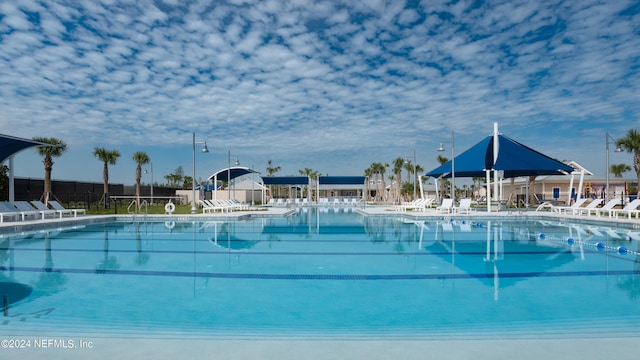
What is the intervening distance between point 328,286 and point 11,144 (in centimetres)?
1510

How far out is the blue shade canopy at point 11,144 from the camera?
13867 mm

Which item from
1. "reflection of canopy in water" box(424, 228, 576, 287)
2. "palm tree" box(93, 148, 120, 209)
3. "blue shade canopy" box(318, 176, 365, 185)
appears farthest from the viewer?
"blue shade canopy" box(318, 176, 365, 185)

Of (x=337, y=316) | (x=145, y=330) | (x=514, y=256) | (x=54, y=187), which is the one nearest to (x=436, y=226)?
(x=514, y=256)

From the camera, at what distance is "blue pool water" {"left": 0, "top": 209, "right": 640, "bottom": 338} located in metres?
3.83

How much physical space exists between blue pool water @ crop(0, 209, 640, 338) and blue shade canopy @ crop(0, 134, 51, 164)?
17.5ft

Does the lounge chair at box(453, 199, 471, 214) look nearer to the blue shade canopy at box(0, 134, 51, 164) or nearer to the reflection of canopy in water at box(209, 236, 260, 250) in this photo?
the reflection of canopy in water at box(209, 236, 260, 250)

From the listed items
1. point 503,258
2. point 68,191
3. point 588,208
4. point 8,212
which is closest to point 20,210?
point 8,212

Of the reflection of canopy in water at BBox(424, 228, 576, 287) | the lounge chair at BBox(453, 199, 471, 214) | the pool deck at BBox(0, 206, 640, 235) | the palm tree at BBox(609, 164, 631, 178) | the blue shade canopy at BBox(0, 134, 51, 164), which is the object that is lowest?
the reflection of canopy in water at BBox(424, 228, 576, 287)

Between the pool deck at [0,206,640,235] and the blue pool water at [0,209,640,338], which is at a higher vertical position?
the pool deck at [0,206,640,235]

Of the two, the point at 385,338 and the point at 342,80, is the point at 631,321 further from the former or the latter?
the point at 342,80

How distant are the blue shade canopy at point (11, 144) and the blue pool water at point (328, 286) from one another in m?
5.33

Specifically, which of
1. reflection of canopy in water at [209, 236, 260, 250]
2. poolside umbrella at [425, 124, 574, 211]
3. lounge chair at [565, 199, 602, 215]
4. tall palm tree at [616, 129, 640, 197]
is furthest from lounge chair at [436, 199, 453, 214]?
tall palm tree at [616, 129, 640, 197]

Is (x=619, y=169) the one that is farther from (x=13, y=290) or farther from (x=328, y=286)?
(x=13, y=290)

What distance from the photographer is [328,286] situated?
5477mm
